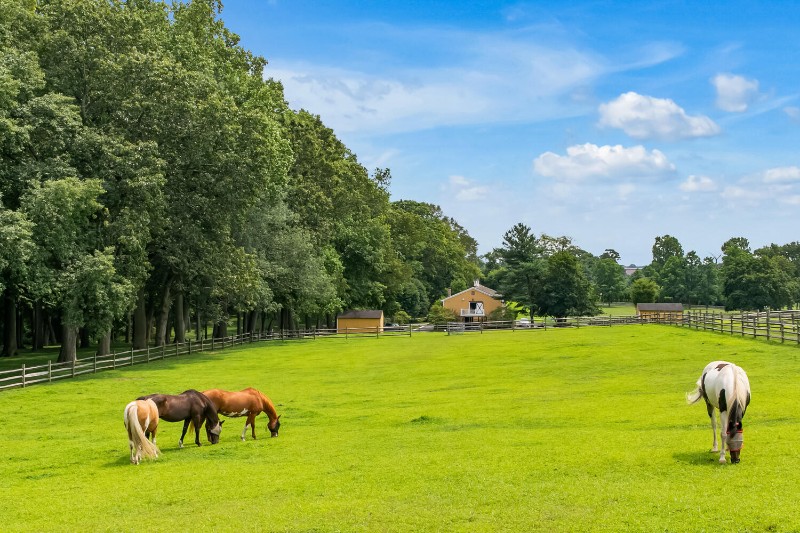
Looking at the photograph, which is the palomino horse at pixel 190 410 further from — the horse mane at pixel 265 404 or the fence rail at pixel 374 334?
the fence rail at pixel 374 334

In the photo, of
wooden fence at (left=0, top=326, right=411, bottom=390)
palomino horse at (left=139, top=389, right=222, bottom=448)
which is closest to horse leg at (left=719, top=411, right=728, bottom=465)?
palomino horse at (left=139, top=389, right=222, bottom=448)

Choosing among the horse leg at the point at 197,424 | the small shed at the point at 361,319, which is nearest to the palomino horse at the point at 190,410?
the horse leg at the point at 197,424

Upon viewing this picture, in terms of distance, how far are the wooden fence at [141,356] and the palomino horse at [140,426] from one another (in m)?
15.8

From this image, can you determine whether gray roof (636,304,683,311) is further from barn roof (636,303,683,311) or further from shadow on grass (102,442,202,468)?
shadow on grass (102,442,202,468)

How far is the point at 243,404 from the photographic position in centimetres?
1739

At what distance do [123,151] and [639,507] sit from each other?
3095cm

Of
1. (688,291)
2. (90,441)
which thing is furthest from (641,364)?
(688,291)

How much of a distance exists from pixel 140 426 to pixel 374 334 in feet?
176

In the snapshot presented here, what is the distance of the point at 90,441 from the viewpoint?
18.1m

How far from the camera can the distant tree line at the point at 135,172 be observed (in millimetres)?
32125

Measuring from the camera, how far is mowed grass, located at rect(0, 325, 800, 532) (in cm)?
1042

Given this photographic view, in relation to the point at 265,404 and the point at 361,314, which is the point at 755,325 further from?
the point at 361,314

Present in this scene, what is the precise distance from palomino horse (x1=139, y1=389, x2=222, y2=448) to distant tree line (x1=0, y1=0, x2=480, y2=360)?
16.1 meters

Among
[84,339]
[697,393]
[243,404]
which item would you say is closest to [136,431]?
[243,404]
